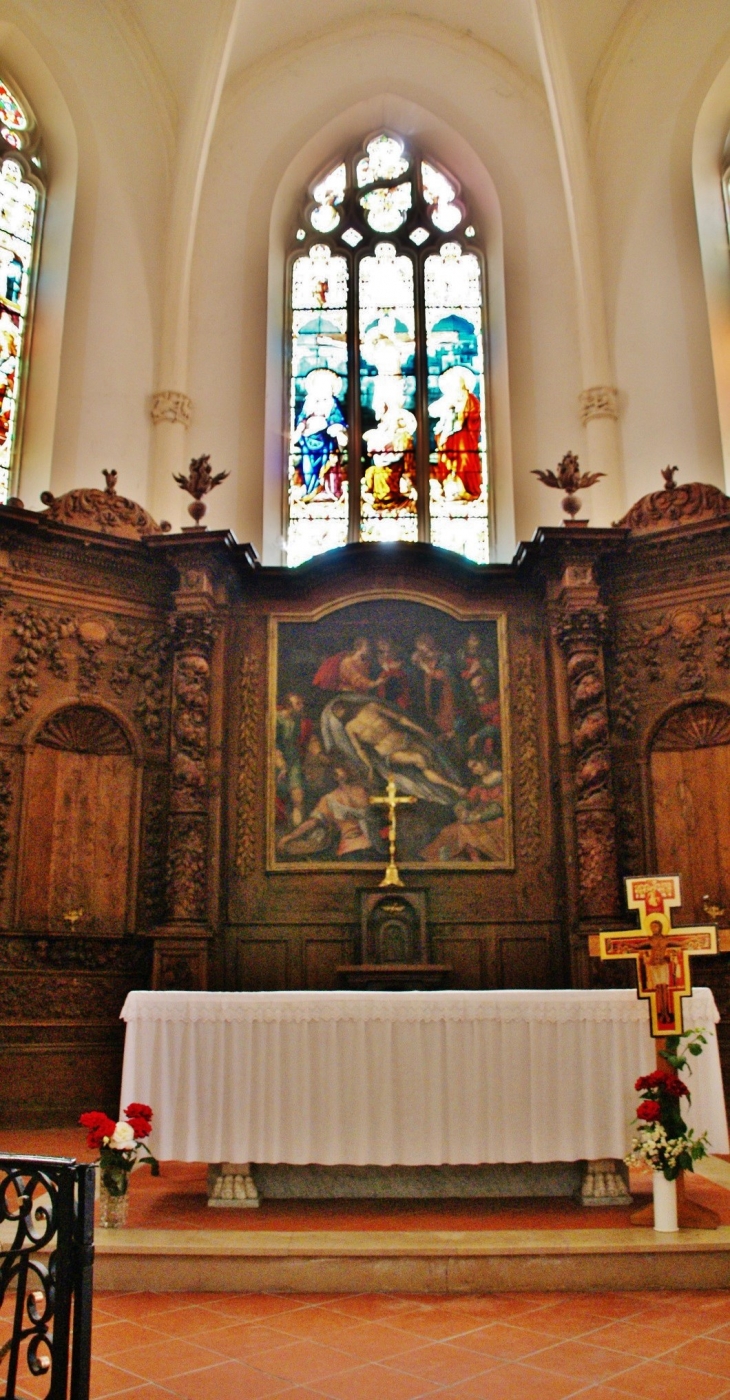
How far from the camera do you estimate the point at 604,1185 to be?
274 inches

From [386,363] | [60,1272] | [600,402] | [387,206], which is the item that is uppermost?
[387,206]

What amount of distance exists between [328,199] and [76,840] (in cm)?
890

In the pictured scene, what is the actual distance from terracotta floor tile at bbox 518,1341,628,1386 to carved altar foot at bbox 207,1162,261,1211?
2.68m

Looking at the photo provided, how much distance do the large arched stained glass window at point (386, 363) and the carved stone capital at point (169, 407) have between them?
1.41 metres

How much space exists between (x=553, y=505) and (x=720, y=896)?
186 inches

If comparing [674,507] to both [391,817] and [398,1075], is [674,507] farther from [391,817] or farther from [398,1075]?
[398,1075]

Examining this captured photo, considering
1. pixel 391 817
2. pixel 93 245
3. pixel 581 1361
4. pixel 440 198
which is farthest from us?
pixel 440 198

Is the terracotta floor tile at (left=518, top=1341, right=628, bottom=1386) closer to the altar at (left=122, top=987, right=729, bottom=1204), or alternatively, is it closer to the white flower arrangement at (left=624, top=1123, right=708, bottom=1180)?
the white flower arrangement at (left=624, top=1123, right=708, bottom=1180)

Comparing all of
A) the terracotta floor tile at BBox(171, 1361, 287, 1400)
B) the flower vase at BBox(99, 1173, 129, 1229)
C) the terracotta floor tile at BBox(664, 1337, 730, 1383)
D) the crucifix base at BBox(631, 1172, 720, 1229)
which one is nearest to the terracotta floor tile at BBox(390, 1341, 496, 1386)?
the terracotta floor tile at BBox(171, 1361, 287, 1400)

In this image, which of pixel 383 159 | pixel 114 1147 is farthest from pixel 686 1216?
pixel 383 159

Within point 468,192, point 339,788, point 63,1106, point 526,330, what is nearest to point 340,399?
point 526,330

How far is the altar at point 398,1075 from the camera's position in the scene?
683 cm

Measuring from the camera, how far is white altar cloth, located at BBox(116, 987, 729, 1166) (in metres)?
6.83

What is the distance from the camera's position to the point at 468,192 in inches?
575
